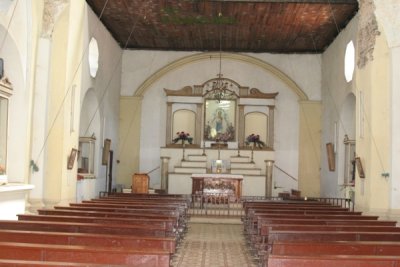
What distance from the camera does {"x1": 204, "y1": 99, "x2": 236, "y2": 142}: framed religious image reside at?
67.4ft

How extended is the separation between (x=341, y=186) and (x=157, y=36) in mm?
8022

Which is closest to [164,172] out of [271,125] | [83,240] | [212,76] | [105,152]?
[105,152]

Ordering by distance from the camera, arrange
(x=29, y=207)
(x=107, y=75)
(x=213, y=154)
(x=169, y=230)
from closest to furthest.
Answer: (x=169, y=230) → (x=29, y=207) → (x=107, y=75) → (x=213, y=154)

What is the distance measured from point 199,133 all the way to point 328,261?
1578 centimetres

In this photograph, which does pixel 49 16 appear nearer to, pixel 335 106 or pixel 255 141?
pixel 335 106

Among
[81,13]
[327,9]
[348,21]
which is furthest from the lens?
[348,21]

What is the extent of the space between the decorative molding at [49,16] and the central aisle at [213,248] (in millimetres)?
5161

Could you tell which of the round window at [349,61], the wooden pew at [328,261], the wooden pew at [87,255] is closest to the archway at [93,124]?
the round window at [349,61]

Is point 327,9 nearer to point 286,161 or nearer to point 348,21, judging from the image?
point 348,21

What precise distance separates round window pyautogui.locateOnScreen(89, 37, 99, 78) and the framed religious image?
5.38 meters

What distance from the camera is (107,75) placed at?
60.1 feet

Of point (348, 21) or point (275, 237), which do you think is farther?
point (348, 21)

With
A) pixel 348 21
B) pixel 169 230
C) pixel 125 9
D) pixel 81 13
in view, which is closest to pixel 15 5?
pixel 81 13

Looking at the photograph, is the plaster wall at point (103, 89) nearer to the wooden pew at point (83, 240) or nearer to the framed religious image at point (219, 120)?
the framed religious image at point (219, 120)
